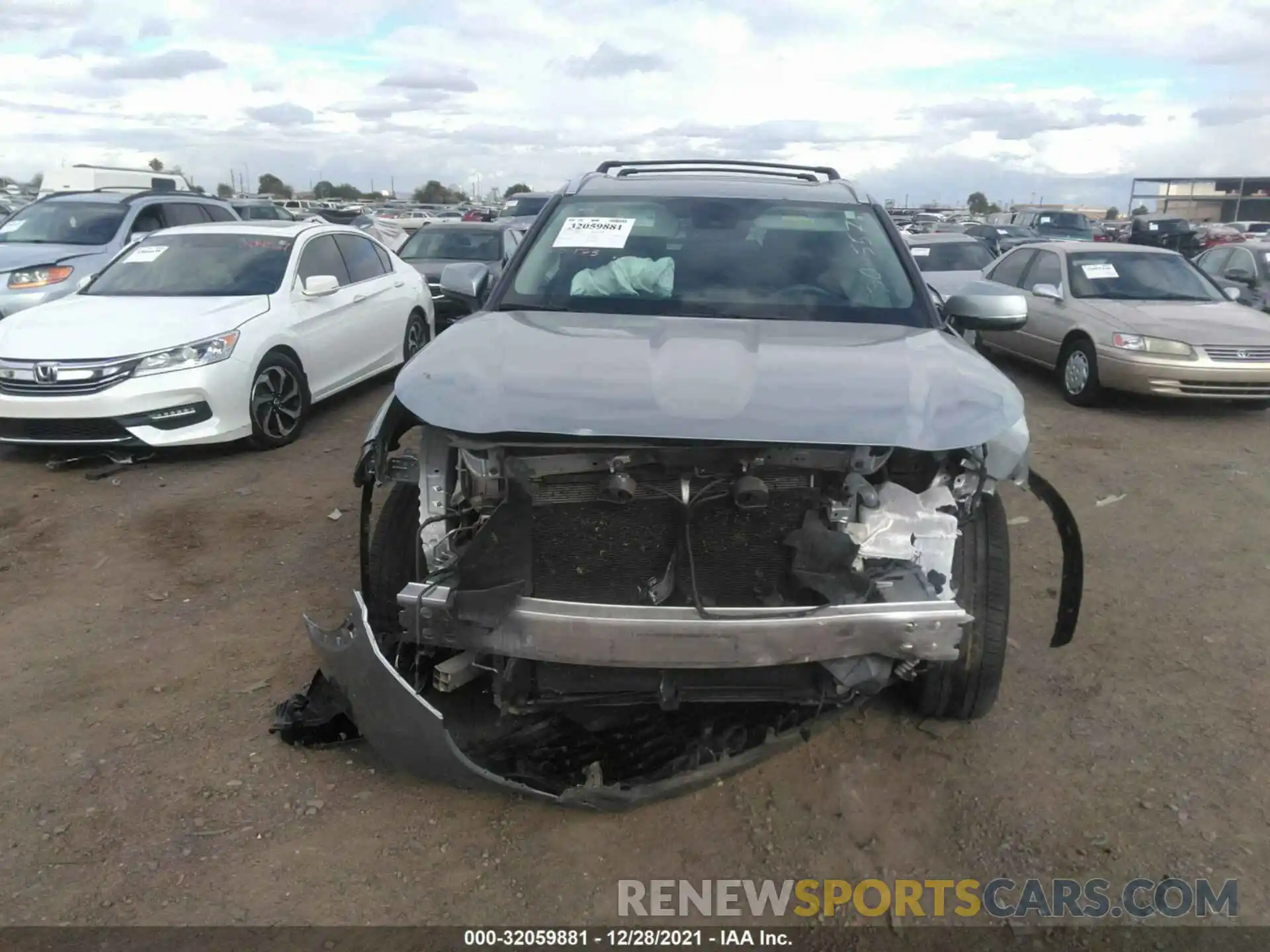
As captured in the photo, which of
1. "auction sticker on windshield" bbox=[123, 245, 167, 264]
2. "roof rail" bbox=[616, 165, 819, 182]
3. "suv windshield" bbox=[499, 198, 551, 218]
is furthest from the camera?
"suv windshield" bbox=[499, 198, 551, 218]

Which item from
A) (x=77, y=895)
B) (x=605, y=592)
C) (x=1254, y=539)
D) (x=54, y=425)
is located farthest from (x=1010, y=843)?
(x=54, y=425)

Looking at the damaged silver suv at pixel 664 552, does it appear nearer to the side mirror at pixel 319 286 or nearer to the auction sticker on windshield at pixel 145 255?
the side mirror at pixel 319 286

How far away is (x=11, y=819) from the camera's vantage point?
2.84m

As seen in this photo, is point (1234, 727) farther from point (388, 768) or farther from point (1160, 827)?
point (388, 768)

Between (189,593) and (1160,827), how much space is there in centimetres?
401

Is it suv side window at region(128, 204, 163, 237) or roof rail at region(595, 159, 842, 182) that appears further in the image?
suv side window at region(128, 204, 163, 237)

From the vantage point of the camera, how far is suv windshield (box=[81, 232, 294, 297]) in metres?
7.03

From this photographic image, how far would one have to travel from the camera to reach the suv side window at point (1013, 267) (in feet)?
33.1

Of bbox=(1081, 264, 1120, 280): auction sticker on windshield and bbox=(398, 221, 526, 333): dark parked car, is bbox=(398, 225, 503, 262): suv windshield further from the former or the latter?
bbox=(1081, 264, 1120, 280): auction sticker on windshield

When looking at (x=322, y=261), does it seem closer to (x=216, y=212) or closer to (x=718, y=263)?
(x=718, y=263)

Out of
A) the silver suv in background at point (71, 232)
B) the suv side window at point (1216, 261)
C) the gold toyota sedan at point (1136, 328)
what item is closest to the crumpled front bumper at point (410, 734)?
the gold toyota sedan at point (1136, 328)

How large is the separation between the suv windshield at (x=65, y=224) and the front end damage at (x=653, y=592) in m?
9.50

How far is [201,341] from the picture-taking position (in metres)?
6.21

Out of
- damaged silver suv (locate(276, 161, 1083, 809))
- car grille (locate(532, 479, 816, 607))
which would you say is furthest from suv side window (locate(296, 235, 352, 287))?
car grille (locate(532, 479, 816, 607))
